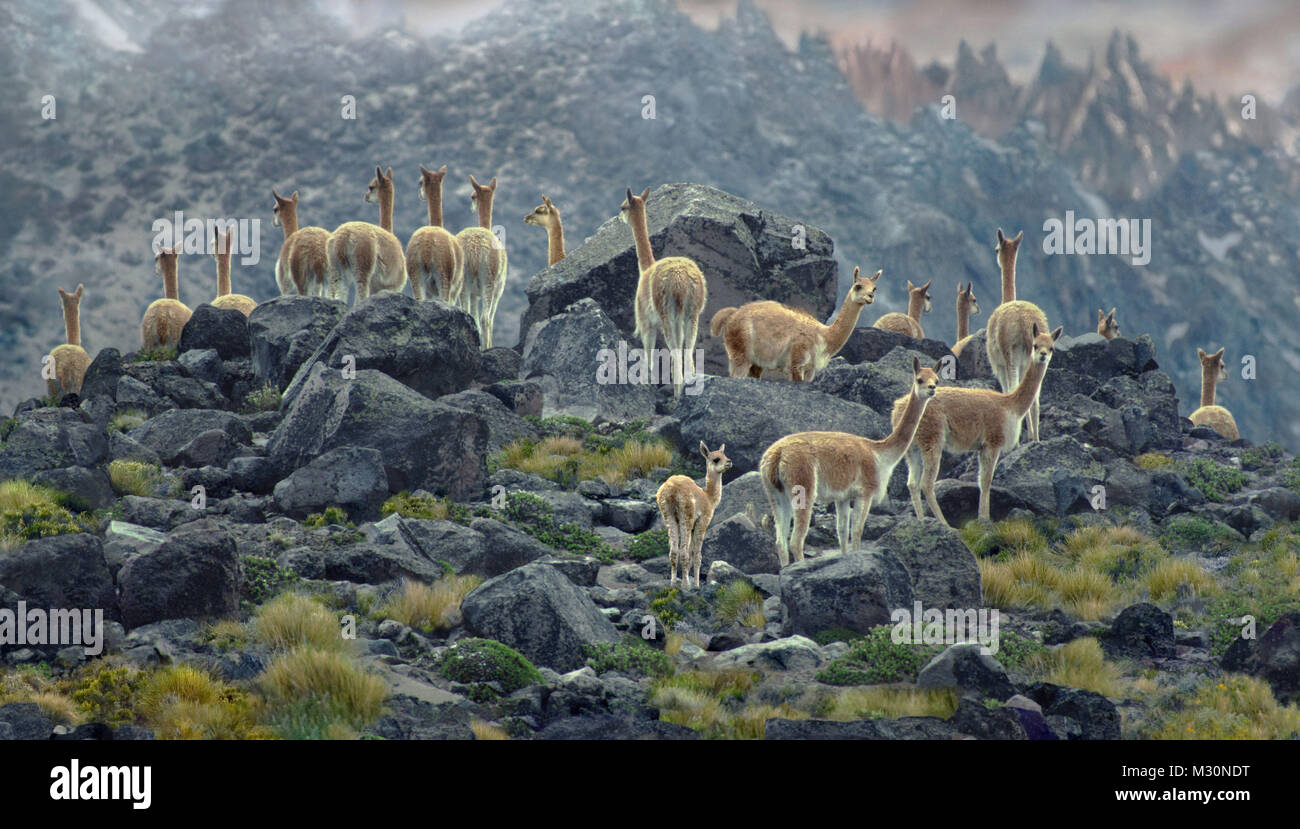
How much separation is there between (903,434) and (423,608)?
6428 mm

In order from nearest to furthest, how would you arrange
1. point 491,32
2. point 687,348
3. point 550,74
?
point 687,348 < point 550,74 < point 491,32

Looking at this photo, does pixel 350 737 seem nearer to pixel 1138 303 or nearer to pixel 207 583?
pixel 207 583

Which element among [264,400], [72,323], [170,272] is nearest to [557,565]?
[264,400]

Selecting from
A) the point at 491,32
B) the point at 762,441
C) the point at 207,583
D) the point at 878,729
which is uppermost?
the point at 491,32

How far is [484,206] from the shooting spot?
3275 centimetres

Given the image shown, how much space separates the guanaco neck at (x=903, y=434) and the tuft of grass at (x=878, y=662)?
3334 mm

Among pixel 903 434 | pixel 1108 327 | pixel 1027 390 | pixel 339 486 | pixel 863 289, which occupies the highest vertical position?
pixel 1108 327

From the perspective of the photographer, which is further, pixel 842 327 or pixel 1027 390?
pixel 842 327

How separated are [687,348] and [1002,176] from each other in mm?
186564

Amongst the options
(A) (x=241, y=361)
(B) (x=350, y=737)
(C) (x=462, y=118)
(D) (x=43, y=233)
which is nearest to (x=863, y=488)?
(B) (x=350, y=737)

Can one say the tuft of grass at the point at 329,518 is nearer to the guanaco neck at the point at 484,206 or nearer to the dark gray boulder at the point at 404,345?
the dark gray boulder at the point at 404,345

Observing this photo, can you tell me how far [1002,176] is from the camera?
19925 centimetres

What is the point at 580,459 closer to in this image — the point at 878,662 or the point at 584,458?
the point at 584,458

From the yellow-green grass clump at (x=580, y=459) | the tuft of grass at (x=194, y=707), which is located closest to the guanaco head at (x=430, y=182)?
the yellow-green grass clump at (x=580, y=459)
